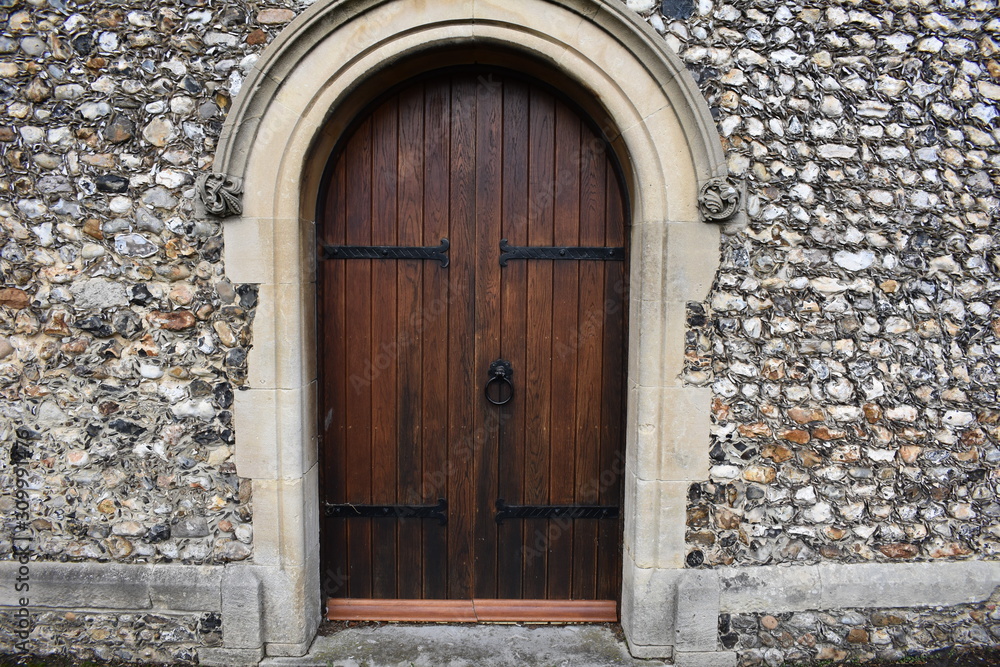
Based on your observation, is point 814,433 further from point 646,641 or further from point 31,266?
point 31,266

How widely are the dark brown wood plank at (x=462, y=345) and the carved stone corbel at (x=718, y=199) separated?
1.08m

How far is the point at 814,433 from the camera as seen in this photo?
2869mm

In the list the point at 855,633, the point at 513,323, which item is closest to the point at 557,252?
the point at 513,323

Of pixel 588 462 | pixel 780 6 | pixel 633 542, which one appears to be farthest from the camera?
pixel 588 462

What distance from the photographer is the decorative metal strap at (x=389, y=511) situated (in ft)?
10.4

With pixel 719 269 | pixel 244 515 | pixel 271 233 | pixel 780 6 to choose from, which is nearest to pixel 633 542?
pixel 719 269

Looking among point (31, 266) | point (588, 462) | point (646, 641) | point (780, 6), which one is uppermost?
point (780, 6)

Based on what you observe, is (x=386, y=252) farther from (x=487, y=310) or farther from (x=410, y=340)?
(x=487, y=310)

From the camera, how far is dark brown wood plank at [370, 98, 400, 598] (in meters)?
3.02

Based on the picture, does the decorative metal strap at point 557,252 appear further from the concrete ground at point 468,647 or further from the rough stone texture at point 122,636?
the rough stone texture at point 122,636

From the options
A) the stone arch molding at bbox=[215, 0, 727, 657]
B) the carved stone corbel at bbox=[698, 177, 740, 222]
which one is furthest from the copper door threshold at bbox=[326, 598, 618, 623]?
the carved stone corbel at bbox=[698, 177, 740, 222]

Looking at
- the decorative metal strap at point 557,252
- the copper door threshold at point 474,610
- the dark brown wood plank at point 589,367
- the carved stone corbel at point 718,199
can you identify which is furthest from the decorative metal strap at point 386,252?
the copper door threshold at point 474,610

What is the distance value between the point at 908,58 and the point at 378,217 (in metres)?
2.53

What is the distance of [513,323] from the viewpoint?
10.1 ft
